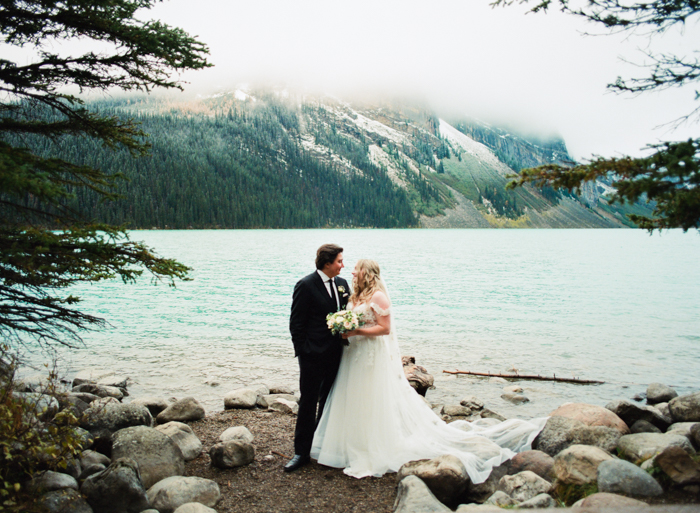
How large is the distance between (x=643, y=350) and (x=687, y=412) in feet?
33.3

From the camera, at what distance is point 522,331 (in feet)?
68.6

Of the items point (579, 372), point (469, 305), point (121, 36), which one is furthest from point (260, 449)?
point (469, 305)

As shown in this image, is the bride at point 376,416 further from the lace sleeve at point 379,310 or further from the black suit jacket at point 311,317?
the black suit jacket at point 311,317

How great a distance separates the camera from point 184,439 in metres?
7.09

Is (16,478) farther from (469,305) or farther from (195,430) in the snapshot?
(469,305)

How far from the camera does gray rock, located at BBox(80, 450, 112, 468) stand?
5.96m

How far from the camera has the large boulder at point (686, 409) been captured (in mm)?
8719

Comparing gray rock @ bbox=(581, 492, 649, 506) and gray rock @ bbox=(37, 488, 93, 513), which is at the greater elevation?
gray rock @ bbox=(581, 492, 649, 506)

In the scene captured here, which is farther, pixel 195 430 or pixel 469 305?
pixel 469 305

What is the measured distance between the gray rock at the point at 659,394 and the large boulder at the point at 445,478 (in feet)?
27.2

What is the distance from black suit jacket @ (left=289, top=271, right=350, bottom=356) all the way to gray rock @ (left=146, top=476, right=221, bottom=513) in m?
1.92

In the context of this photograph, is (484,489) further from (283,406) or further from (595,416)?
(283,406)

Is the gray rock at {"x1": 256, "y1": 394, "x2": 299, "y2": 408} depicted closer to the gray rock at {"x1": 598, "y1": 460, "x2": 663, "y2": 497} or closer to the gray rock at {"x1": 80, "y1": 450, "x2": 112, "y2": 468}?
the gray rock at {"x1": 80, "y1": 450, "x2": 112, "y2": 468}

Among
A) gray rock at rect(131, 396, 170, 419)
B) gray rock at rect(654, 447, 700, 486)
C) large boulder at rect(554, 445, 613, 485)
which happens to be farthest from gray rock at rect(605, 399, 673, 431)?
gray rock at rect(131, 396, 170, 419)
